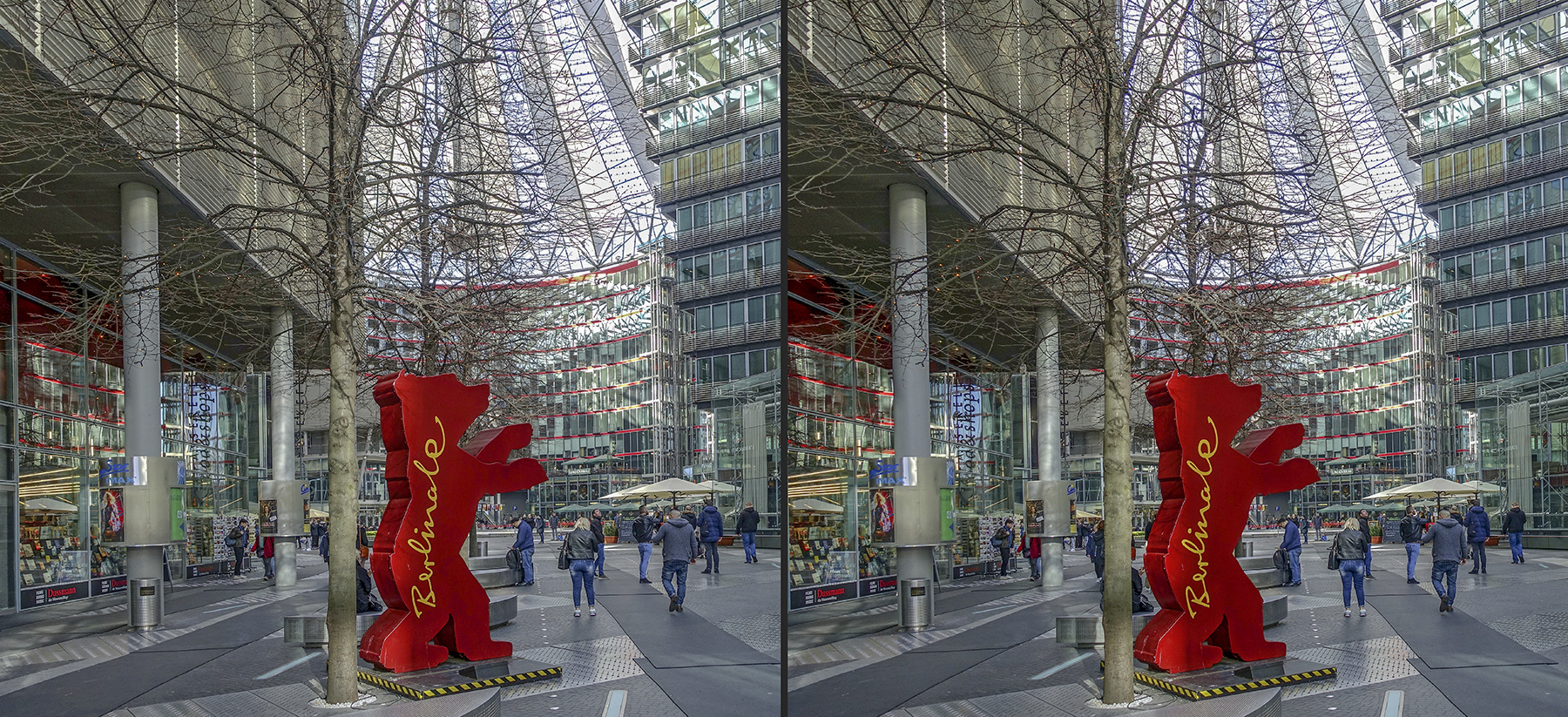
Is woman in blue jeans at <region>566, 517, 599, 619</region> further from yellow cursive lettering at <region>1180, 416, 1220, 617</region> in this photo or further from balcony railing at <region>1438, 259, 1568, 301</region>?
→ balcony railing at <region>1438, 259, 1568, 301</region>

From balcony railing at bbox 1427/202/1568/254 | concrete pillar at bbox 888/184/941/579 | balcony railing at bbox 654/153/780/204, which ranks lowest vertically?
concrete pillar at bbox 888/184/941/579

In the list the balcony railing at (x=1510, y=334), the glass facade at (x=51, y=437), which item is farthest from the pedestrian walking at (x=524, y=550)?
the balcony railing at (x=1510, y=334)

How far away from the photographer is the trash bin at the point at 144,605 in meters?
15.2

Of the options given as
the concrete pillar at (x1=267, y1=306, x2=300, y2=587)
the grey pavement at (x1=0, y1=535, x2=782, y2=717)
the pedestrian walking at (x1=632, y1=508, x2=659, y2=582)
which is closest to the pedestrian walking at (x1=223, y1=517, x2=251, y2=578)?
the concrete pillar at (x1=267, y1=306, x2=300, y2=587)

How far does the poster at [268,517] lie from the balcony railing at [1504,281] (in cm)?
2281

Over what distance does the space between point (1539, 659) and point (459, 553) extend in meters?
10.4

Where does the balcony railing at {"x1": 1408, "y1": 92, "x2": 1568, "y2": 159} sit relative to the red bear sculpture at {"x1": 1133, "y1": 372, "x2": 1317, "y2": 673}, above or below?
above

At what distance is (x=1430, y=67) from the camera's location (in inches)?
892

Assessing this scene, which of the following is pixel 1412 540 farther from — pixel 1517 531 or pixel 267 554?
pixel 267 554

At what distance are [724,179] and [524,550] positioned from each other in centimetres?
601

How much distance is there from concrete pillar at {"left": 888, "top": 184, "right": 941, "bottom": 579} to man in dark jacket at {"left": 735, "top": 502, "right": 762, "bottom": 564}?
3.14 m

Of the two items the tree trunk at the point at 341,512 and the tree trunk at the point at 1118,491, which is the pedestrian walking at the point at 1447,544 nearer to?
the tree trunk at the point at 1118,491

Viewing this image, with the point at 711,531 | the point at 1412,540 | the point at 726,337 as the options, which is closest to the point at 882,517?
the point at 726,337

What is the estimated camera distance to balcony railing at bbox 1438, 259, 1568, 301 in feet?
65.3
